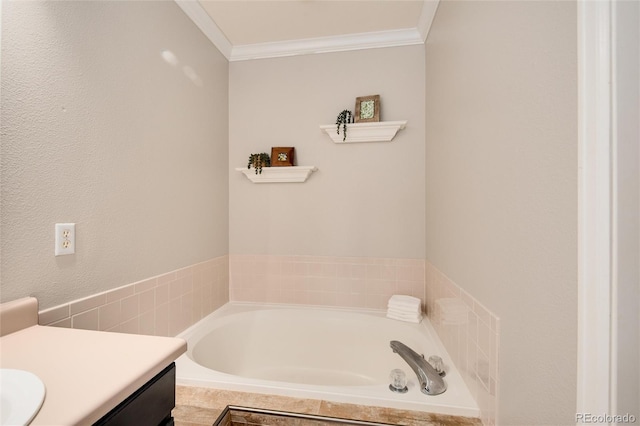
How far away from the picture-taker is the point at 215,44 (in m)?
2.09

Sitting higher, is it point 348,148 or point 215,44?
point 215,44

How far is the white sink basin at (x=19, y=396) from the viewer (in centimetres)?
49

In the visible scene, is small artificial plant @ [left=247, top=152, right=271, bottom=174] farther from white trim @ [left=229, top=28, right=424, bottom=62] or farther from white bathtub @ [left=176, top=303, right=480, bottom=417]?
white bathtub @ [left=176, top=303, right=480, bottom=417]

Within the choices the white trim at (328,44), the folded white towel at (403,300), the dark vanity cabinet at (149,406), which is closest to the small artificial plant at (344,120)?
the white trim at (328,44)

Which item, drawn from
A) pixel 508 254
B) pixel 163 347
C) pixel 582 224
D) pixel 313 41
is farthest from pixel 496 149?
pixel 313 41

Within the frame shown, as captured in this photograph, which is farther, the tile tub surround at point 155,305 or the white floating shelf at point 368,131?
the white floating shelf at point 368,131

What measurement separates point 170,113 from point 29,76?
713mm

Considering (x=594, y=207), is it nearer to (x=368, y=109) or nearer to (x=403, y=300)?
(x=403, y=300)

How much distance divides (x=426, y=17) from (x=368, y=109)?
660 mm

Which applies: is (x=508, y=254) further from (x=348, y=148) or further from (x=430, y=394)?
(x=348, y=148)

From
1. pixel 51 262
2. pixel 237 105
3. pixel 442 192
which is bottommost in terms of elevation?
pixel 51 262

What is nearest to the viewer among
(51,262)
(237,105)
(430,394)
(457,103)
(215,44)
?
(51,262)

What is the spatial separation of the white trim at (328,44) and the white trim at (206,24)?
115 millimetres

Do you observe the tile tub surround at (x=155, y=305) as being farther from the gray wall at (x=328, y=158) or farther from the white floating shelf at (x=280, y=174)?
the white floating shelf at (x=280, y=174)
